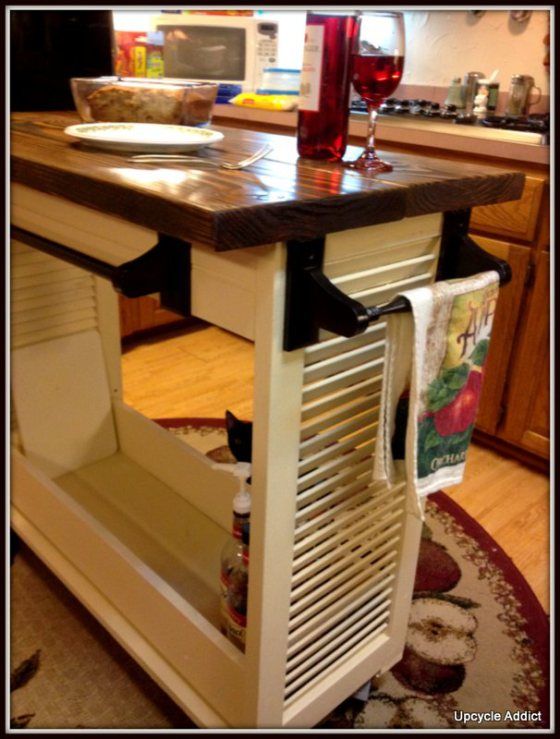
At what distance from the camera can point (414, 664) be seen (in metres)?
1.22

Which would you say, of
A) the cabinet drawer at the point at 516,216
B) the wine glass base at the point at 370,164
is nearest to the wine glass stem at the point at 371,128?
the wine glass base at the point at 370,164

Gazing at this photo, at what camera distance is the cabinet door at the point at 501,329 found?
170cm

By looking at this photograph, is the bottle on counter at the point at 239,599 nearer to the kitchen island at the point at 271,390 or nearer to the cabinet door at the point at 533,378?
the kitchen island at the point at 271,390

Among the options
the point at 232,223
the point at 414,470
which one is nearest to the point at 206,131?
the point at 232,223

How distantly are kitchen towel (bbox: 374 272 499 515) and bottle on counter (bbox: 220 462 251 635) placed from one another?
219 millimetres

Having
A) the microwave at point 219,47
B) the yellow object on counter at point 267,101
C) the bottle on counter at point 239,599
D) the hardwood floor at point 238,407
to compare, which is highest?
the microwave at point 219,47

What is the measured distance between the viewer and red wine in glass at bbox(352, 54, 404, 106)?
2.66 ft

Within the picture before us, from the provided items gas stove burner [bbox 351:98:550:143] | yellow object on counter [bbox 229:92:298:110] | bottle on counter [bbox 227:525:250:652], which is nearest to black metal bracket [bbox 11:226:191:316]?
bottle on counter [bbox 227:525:250:652]

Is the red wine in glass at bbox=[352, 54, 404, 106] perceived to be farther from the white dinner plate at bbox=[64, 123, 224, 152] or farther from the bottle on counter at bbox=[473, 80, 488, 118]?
the bottle on counter at bbox=[473, 80, 488, 118]

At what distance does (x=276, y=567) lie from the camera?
82 centimetres

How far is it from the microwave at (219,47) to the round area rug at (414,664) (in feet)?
6.28

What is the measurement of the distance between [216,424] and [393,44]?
4.51ft

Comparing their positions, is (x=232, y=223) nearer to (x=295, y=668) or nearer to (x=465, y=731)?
(x=295, y=668)

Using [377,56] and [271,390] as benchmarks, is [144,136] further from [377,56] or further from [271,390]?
[271,390]
